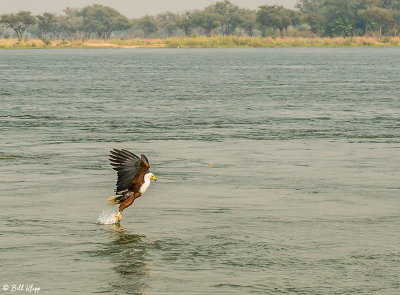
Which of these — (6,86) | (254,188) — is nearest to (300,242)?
(254,188)

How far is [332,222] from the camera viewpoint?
11.6m

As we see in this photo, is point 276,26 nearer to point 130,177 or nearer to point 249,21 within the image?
point 249,21

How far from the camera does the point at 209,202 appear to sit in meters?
13.0

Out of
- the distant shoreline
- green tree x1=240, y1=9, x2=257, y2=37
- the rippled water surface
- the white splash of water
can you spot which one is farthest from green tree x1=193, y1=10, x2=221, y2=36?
the white splash of water

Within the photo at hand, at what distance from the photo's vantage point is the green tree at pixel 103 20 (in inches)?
7288

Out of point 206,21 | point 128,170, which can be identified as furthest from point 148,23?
point 128,170

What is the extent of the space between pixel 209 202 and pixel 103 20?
585 ft

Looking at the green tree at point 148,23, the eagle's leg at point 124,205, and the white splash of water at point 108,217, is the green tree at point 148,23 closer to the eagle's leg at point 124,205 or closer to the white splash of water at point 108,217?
the white splash of water at point 108,217

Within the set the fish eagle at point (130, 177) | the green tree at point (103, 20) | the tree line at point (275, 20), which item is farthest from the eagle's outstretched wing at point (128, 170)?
the green tree at point (103, 20)

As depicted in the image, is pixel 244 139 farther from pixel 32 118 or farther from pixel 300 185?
pixel 32 118

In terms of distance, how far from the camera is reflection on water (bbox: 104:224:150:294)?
8.82m

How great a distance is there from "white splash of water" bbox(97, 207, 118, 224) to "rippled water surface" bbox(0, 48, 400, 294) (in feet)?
0.41

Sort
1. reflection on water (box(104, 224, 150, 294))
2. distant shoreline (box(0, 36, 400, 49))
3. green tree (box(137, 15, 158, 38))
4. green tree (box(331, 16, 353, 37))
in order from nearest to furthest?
reflection on water (box(104, 224, 150, 294)) → distant shoreline (box(0, 36, 400, 49)) → green tree (box(331, 16, 353, 37)) → green tree (box(137, 15, 158, 38))

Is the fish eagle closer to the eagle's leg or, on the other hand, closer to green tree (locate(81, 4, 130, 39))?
the eagle's leg
